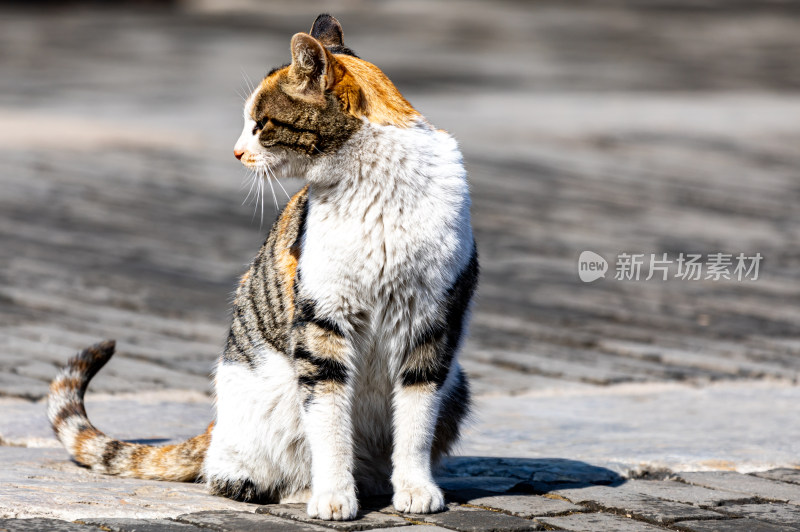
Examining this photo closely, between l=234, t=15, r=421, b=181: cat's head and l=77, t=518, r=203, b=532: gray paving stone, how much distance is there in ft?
3.50

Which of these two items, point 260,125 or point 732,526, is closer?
point 732,526

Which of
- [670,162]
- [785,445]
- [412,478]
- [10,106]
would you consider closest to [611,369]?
[785,445]

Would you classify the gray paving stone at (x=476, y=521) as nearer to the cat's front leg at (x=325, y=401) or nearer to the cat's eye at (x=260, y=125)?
the cat's front leg at (x=325, y=401)

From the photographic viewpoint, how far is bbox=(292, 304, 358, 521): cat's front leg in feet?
10.2

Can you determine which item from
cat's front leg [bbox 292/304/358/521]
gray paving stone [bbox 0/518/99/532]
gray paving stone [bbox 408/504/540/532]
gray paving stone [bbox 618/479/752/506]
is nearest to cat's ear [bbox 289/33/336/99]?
cat's front leg [bbox 292/304/358/521]

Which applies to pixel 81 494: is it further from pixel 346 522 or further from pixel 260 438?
pixel 346 522

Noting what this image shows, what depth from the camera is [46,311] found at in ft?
19.6

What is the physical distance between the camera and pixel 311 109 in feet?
10.5

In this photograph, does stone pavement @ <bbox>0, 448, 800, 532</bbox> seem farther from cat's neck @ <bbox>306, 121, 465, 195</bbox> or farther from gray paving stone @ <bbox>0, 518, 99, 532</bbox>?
cat's neck @ <bbox>306, 121, 465, 195</bbox>

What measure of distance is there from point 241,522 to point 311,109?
3.87ft

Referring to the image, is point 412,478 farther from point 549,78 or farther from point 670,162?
point 549,78

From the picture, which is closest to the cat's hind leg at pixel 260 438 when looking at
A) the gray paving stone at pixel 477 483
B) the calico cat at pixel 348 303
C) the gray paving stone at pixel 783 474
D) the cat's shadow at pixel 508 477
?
the calico cat at pixel 348 303

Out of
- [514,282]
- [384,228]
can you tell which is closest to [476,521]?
[384,228]

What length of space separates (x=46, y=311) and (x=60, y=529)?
11.2 ft
